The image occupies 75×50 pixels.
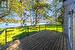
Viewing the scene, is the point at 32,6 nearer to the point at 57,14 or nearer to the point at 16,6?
the point at 57,14

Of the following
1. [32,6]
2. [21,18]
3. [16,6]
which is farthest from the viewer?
[32,6]

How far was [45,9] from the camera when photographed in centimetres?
1998

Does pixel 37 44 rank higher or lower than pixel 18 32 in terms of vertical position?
higher

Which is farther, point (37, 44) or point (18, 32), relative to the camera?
point (18, 32)

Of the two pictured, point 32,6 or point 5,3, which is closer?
point 5,3

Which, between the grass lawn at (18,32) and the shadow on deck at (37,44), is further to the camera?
the grass lawn at (18,32)

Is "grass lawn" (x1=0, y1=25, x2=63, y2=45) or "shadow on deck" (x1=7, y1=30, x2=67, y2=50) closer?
"shadow on deck" (x1=7, y1=30, x2=67, y2=50)

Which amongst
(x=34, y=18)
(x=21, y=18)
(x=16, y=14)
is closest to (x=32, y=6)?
(x=34, y=18)

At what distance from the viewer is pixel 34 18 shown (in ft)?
62.8

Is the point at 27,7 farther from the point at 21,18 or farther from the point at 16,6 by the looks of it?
the point at 16,6

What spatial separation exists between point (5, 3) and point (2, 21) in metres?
1.44

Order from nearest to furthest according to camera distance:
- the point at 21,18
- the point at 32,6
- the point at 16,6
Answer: the point at 16,6 < the point at 21,18 < the point at 32,6

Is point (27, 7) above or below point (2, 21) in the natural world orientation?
above

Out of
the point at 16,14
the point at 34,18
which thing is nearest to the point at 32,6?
the point at 34,18
